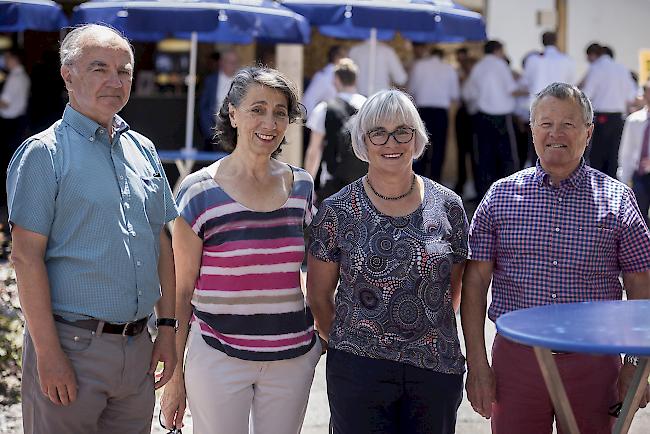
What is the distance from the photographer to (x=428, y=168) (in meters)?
14.6

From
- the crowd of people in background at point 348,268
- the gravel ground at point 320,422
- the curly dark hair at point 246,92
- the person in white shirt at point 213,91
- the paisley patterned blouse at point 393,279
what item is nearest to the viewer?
the crowd of people in background at point 348,268

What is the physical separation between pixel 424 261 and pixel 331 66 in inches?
361

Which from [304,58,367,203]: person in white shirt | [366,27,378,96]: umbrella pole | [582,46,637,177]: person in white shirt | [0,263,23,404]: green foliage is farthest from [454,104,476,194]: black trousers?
[0,263,23,404]: green foliage

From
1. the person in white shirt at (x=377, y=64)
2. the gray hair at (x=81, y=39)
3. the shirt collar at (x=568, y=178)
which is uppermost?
the person in white shirt at (x=377, y=64)

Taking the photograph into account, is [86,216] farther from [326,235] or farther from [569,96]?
[569,96]

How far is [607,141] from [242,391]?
33.6 ft

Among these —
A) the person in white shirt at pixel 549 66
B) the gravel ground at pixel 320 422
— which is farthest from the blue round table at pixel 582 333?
the person in white shirt at pixel 549 66

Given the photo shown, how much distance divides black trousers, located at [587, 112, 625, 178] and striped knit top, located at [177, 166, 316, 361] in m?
9.97

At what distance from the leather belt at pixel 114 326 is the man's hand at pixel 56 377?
0.11 m

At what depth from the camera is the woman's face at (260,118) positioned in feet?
12.7

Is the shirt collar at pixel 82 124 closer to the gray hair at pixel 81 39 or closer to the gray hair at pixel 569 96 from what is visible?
the gray hair at pixel 81 39

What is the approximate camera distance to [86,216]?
10.9 feet

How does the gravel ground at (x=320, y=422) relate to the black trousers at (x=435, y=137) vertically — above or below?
below

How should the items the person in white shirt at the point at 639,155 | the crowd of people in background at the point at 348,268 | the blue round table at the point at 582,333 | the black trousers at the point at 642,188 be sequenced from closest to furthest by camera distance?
the blue round table at the point at 582,333, the crowd of people in background at the point at 348,268, the person in white shirt at the point at 639,155, the black trousers at the point at 642,188
